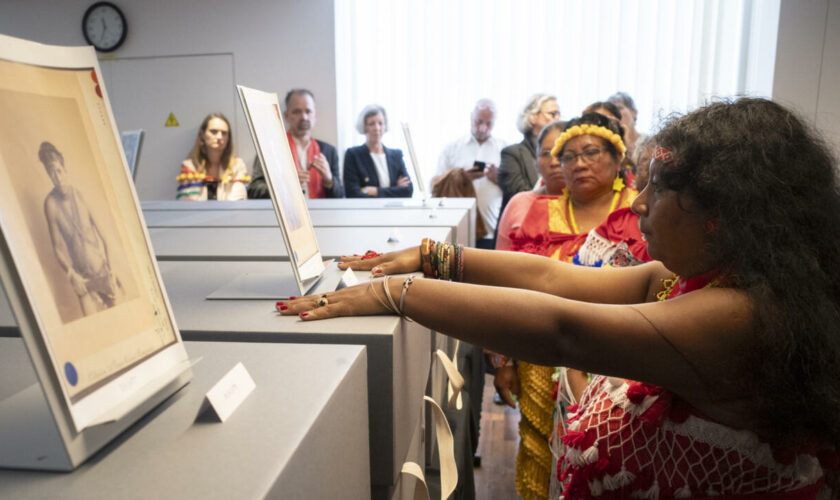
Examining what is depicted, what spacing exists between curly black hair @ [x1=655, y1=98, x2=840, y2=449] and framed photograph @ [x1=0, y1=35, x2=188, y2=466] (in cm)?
68

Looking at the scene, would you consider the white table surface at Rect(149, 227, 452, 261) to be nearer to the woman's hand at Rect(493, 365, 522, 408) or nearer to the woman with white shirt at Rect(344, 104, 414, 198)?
the woman's hand at Rect(493, 365, 522, 408)

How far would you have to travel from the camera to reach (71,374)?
0.44m

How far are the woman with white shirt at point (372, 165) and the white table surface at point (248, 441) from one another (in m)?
3.44

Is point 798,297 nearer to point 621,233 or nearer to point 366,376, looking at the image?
point 366,376

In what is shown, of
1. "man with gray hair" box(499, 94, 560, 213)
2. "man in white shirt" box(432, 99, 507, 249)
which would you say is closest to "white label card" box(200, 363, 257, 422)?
"man with gray hair" box(499, 94, 560, 213)

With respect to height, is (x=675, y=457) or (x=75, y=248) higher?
(x=75, y=248)

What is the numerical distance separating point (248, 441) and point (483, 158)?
4086 mm

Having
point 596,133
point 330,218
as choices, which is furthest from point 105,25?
point 596,133

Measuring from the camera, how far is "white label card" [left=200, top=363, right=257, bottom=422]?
525mm

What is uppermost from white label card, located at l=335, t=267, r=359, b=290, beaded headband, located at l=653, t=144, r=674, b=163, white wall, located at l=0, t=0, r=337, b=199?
white wall, located at l=0, t=0, r=337, b=199

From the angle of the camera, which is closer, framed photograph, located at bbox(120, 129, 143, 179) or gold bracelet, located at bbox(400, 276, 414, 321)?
gold bracelet, located at bbox(400, 276, 414, 321)

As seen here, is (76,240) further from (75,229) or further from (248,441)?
(248,441)

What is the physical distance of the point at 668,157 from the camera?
84cm

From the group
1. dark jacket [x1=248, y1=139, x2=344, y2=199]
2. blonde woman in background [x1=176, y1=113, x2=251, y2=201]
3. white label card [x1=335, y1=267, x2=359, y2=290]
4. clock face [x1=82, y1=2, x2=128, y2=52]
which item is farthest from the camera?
clock face [x1=82, y1=2, x2=128, y2=52]
